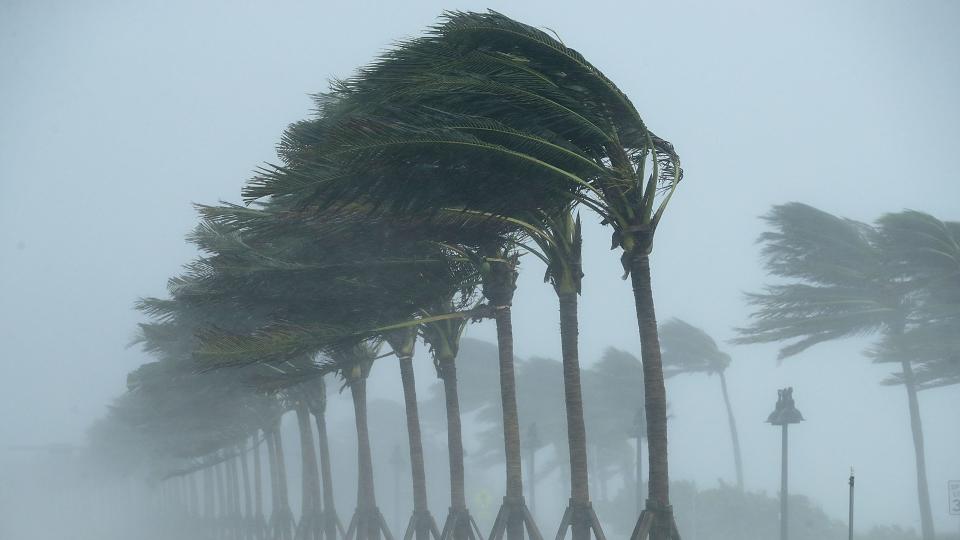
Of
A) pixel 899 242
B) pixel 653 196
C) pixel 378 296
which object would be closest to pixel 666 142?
pixel 653 196

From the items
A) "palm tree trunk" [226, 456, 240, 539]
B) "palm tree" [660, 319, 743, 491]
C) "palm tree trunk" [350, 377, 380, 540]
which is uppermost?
"palm tree" [660, 319, 743, 491]

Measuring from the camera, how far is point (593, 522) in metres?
16.3

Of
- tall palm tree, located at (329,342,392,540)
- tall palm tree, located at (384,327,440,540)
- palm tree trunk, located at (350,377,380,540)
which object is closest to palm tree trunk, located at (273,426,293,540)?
tall palm tree, located at (329,342,392,540)

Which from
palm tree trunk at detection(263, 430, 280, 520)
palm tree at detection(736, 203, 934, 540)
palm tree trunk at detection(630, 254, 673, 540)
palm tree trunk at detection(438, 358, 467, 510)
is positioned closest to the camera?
palm tree trunk at detection(630, 254, 673, 540)

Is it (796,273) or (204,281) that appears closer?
(204,281)

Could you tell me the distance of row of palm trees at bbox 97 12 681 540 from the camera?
39.9 ft

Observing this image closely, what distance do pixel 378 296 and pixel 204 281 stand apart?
12.6ft

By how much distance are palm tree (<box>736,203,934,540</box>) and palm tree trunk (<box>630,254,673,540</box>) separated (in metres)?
27.9

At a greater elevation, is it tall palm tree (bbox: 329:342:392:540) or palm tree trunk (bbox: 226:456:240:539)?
tall palm tree (bbox: 329:342:392:540)

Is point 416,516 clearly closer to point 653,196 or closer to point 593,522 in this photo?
point 593,522

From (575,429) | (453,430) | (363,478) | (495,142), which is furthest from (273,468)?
(495,142)

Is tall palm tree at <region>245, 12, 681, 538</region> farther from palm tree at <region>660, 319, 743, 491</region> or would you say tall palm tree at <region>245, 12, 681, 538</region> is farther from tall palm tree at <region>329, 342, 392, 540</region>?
palm tree at <region>660, 319, 743, 491</region>

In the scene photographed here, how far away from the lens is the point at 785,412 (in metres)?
25.4

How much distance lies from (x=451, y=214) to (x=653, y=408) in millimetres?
4734
